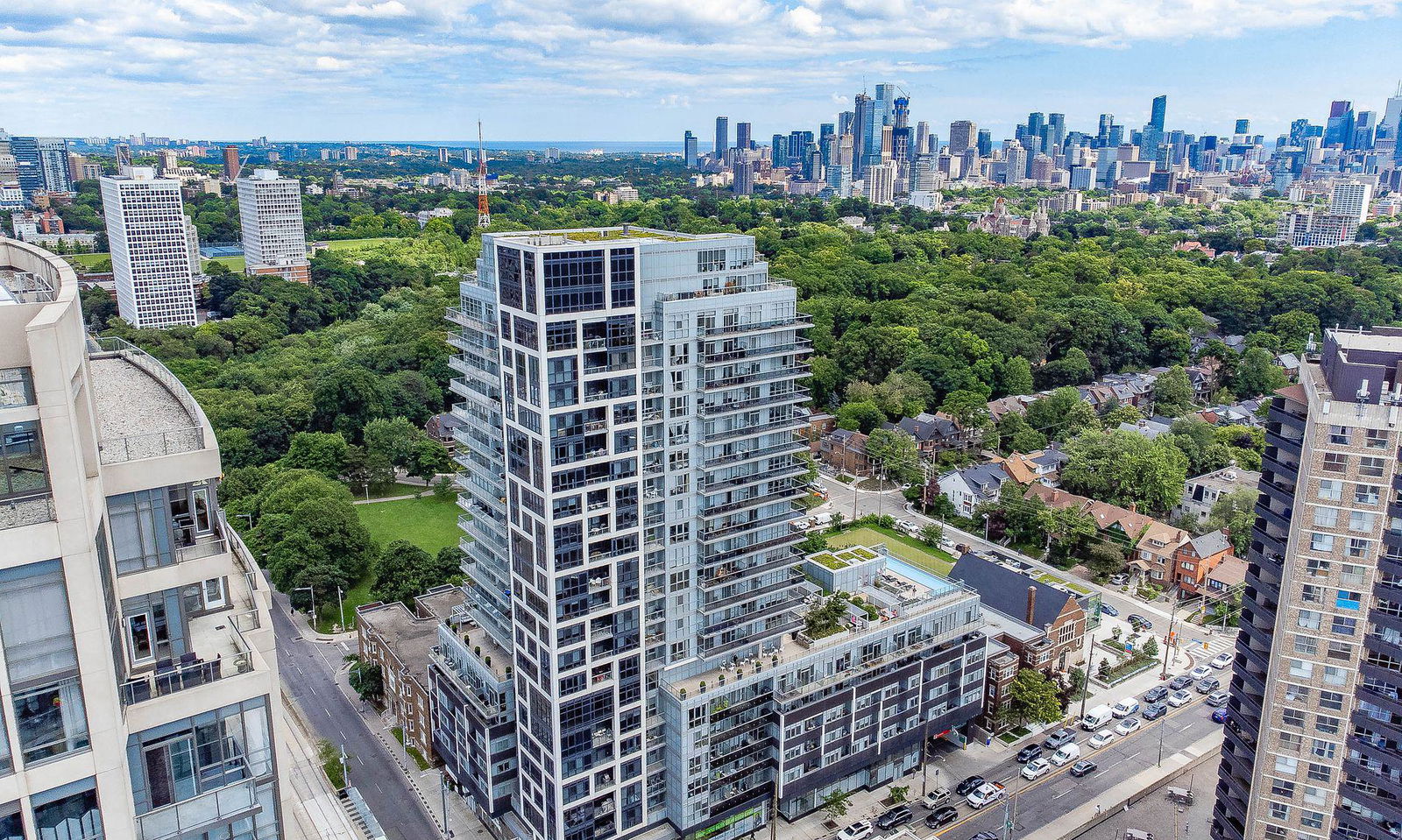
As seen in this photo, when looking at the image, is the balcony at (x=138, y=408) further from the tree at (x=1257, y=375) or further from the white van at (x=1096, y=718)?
the tree at (x=1257, y=375)

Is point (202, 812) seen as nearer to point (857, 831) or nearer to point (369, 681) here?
point (857, 831)

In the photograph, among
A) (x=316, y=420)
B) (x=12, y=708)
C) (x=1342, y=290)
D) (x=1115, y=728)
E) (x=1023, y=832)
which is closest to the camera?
(x=12, y=708)

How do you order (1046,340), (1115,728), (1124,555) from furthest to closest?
(1046,340), (1124,555), (1115,728)

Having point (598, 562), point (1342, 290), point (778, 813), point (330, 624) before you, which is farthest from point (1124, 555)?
point (1342, 290)

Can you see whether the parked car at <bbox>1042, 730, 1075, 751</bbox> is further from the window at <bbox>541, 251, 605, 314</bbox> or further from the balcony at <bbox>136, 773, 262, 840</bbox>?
the balcony at <bbox>136, 773, 262, 840</bbox>

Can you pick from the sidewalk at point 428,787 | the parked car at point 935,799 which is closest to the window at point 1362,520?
the parked car at point 935,799

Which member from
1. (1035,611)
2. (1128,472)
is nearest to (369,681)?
(1035,611)

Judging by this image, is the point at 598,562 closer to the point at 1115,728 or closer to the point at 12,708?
the point at 12,708
